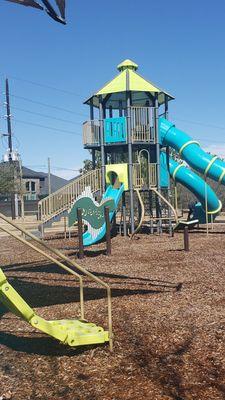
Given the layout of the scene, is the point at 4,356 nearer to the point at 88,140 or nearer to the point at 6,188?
the point at 88,140

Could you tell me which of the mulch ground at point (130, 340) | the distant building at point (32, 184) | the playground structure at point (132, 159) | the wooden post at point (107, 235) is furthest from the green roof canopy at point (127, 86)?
the distant building at point (32, 184)

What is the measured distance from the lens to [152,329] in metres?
6.09

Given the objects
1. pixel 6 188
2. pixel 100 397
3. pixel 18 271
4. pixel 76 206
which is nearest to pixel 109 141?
pixel 76 206

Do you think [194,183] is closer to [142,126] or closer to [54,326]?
[142,126]

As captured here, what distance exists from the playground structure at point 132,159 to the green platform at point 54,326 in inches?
496

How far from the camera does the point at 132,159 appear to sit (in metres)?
19.8

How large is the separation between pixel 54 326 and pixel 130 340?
1.01m

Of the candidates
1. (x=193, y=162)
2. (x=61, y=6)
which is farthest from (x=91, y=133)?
(x=61, y=6)

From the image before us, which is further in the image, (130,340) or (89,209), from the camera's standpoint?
(89,209)

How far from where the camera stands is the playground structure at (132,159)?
1905 cm

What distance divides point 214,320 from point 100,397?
271 centimetres

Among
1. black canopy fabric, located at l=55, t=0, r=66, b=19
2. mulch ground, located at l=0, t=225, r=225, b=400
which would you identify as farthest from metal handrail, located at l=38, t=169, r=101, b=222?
black canopy fabric, located at l=55, t=0, r=66, b=19

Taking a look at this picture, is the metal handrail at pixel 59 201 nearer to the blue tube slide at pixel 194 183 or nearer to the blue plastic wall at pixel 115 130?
the blue plastic wall at pixel 115 130

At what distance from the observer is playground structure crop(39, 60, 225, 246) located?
1905cm
